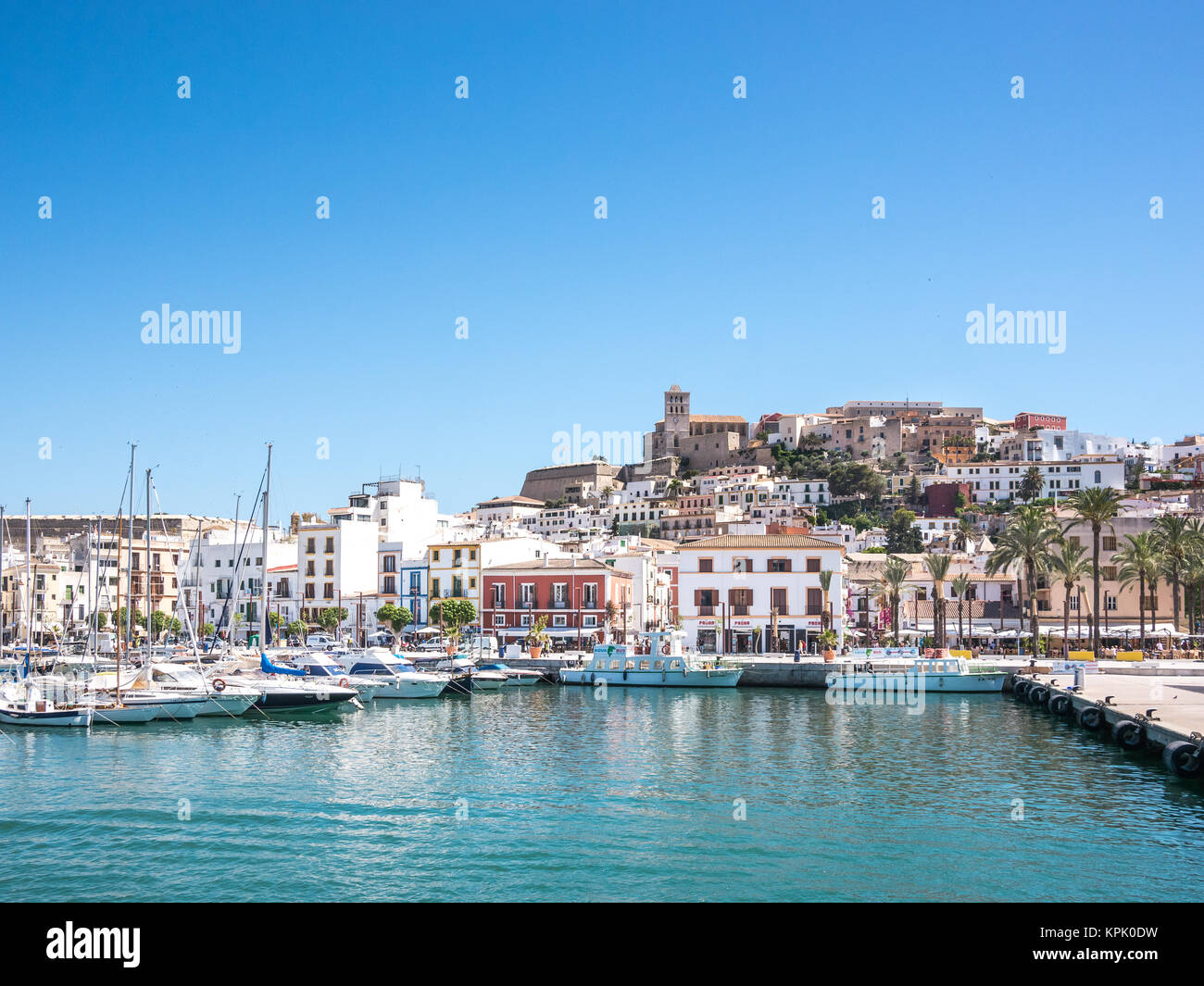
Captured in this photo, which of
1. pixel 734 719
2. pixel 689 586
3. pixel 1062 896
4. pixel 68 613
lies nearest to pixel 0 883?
pixel 1062 896

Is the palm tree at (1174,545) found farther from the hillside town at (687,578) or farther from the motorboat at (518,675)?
the motorboat at (518,675)

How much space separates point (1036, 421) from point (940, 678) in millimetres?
153289

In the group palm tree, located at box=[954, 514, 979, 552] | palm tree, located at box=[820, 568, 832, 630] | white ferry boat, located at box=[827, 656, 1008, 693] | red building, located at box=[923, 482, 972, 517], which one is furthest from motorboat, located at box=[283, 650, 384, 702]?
red building, located at box=[923, 482, 972, 517]

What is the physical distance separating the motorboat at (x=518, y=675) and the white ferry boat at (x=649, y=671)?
1370 millimetres

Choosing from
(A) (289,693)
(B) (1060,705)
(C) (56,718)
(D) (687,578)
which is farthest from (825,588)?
(C) (56,718)

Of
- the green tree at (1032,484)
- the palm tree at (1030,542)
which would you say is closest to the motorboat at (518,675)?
the palm tree at (1030,542)

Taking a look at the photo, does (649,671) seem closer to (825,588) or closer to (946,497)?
(825,588)

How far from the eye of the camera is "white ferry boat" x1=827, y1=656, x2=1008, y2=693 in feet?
171

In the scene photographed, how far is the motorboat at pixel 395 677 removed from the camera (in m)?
51.3

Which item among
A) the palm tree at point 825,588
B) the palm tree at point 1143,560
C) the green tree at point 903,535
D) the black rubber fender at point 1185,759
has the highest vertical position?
the green tree at point 903,535

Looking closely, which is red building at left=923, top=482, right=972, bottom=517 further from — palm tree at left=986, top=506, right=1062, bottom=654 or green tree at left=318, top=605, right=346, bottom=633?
green tree at left=318, top=605, right=346, bottom=633

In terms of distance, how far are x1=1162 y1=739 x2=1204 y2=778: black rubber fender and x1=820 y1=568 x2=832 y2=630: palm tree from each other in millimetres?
34914
